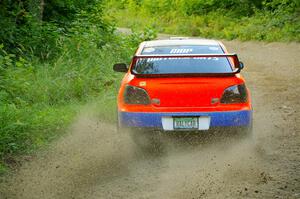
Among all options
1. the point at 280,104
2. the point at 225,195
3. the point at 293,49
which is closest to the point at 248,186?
the point at 225,195

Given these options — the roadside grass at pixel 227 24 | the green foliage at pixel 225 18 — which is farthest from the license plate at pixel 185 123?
the green foliage at pixel 225 18

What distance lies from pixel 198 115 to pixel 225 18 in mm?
23879

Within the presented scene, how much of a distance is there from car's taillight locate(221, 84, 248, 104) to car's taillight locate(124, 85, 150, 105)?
0.98 m

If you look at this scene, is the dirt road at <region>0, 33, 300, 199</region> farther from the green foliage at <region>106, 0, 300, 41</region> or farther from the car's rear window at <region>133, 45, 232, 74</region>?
the green foliage at <region>106, 0, 300, 41</region>

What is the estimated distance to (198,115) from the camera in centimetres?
648

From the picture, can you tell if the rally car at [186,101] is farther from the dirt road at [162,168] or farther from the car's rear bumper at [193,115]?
the dirt road at [162,168]

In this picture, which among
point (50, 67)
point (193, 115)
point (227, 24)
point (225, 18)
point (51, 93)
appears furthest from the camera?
point (225, 18)

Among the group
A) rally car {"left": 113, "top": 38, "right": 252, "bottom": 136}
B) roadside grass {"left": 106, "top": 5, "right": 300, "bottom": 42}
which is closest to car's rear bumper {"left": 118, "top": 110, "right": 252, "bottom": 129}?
rally car {"left": 113, "top": 38, "right": 252, "bottom": 136}

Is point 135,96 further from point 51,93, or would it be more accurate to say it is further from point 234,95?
point 51,93

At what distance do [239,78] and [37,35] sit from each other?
682cm

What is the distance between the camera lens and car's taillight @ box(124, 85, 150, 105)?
21.7 feet

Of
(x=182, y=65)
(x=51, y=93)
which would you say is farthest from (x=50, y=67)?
(x=182, y=65)

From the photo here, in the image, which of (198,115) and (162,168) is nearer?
(162,168)

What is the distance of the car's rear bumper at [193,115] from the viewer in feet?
21.3
